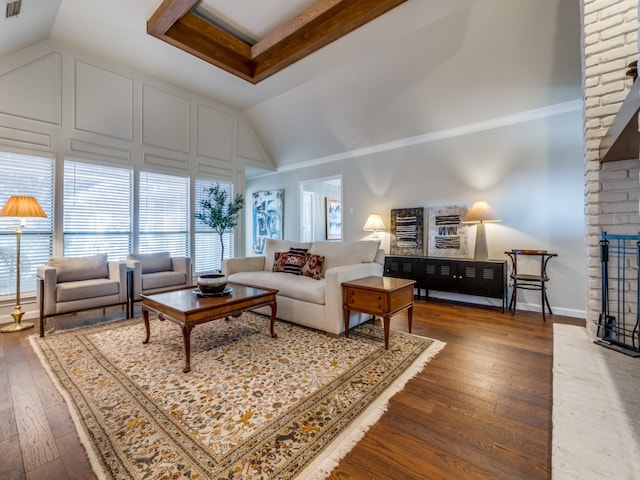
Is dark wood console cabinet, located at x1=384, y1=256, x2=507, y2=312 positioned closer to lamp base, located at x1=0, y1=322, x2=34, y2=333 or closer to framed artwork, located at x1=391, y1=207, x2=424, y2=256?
framed artwork, located at x1=391, y1=207, x2=424, y2=256

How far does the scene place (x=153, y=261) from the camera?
166 inches

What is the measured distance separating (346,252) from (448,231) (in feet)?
6.08

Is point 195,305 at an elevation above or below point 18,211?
below

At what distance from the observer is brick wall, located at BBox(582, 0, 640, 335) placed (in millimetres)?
2156

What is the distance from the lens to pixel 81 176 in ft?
13.4

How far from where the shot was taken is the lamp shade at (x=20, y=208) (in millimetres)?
3043

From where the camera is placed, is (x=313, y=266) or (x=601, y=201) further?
(x=313, y=266)

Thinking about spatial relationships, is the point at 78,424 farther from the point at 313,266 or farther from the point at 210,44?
the point at 210,44

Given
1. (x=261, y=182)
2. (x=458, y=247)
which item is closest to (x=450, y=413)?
(x=458, y=247)

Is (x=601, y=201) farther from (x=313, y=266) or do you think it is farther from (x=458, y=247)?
(x=313, y=266)

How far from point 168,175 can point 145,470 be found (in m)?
4.72

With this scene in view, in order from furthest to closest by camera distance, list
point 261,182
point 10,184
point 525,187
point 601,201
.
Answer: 1. point 261,182
2. point 525,187
3. point 10,184
4. point 601,201

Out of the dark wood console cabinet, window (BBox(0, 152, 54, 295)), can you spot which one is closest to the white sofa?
the dark wood console cabinet

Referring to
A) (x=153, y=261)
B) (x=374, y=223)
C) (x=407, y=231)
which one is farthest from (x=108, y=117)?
(x=407, y=231)
